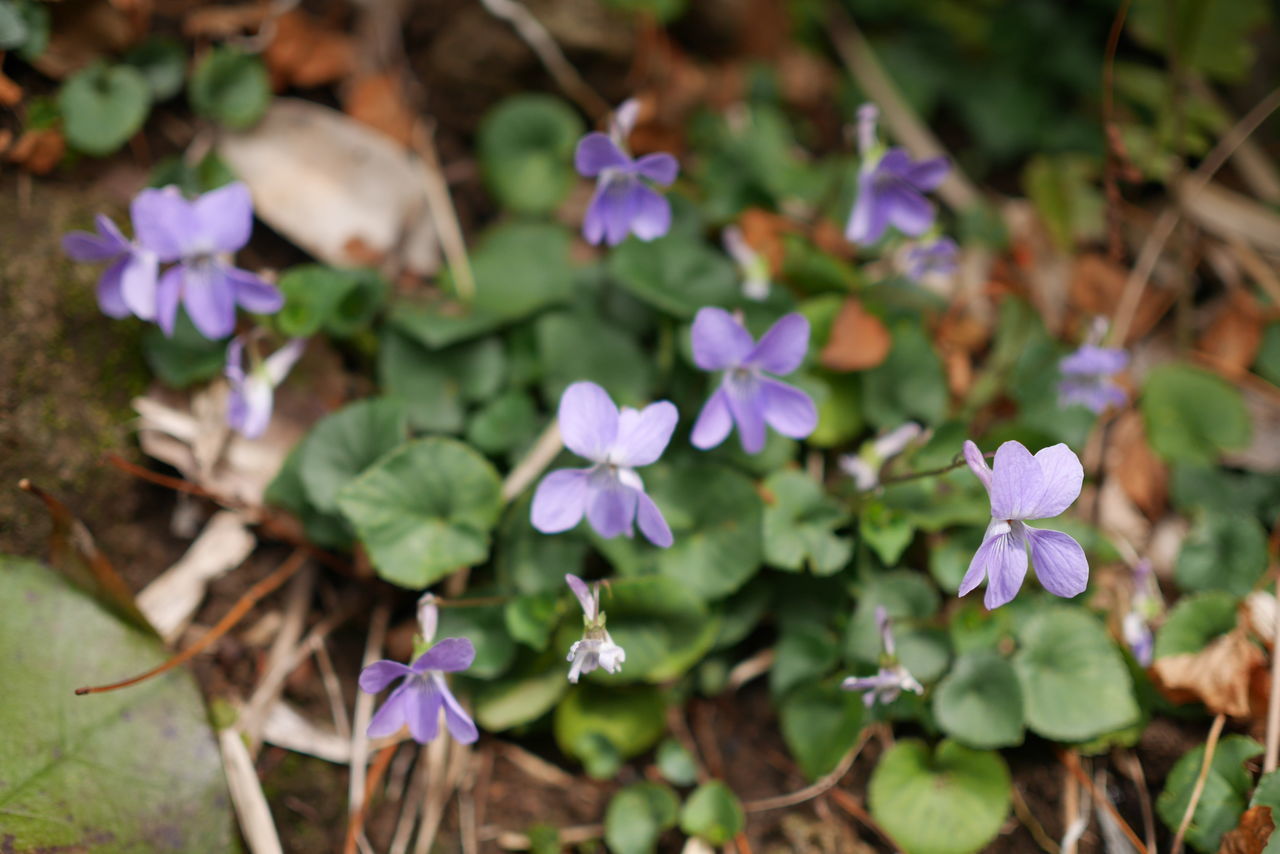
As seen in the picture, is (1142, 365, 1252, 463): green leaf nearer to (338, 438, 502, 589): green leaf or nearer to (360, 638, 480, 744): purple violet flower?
(338, 438, 502, 589): green leaf

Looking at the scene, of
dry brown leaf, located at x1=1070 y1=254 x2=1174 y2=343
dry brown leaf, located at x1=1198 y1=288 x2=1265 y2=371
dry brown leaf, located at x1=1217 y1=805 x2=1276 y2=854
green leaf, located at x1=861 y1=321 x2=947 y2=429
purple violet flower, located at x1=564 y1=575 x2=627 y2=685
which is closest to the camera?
purple violet flower, located at x1=564 y1=575 x2=627 y2=685

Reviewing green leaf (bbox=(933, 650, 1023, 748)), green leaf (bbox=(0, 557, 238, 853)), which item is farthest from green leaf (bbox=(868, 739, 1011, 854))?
green leaf (bbox=(0, 557, 238, 853))

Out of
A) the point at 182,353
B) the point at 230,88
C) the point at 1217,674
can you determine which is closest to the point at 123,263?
the point at 182,353

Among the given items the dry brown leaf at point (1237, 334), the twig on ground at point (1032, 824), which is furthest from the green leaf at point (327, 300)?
the dry brown leaf at point (1237, 334)

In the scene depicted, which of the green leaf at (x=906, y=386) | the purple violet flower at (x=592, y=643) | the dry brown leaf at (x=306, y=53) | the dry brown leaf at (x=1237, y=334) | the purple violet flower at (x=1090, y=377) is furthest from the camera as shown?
the dry brown leaf at (x=1237, y=334)

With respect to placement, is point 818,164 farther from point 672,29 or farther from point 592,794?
point 592,794

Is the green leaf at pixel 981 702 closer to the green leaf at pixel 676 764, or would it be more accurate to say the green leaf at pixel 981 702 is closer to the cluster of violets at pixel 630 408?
the cluster of violets at pixel 630 408

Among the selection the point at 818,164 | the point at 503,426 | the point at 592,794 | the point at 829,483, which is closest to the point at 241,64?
the point at 503,426
